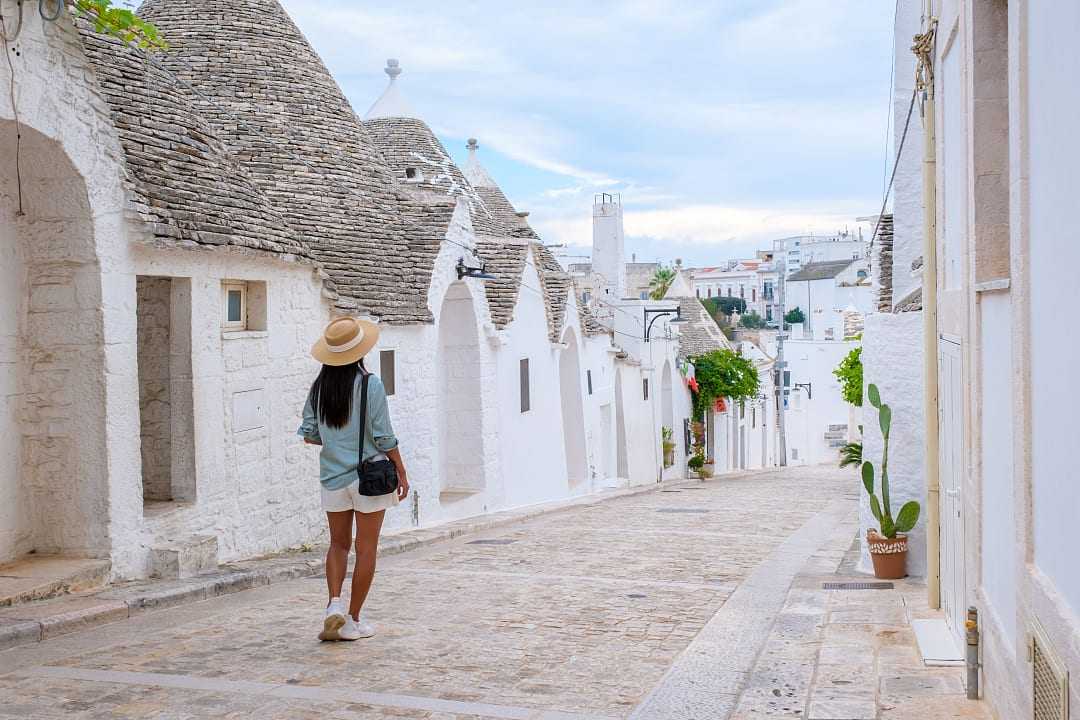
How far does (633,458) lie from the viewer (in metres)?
30.9

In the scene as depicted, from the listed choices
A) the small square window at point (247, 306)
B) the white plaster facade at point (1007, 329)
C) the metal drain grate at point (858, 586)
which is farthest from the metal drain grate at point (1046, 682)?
the small square window at point (247, 306)

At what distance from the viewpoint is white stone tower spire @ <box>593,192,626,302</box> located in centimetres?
3769

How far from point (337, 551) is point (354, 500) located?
1.09 ft

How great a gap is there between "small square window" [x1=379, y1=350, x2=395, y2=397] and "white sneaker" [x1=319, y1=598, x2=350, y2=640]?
7.56 m

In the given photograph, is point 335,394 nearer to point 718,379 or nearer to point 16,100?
point 16,100

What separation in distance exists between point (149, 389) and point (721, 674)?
5.68 metres

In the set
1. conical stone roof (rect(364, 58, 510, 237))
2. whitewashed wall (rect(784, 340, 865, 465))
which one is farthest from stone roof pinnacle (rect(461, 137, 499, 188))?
whitewashed wall (rect(784, 340, 865, 465))

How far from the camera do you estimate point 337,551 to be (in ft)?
21.5

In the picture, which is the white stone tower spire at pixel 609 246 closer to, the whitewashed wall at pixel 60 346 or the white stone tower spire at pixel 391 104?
the white stone tower spire at pixel 391 104

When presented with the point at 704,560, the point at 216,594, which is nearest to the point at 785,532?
the point at 704,560

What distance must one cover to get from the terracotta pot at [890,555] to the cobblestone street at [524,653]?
1.49ft

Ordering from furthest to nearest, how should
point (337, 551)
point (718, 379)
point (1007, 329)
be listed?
point (718, 379) → point (337, 551) → point (1007, 329)

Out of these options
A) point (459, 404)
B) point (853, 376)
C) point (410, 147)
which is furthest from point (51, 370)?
point (853, 376)

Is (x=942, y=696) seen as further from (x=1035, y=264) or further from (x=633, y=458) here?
(x=633, y=458)
